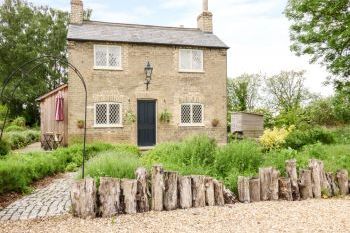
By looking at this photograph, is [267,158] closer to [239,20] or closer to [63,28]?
[239,20]

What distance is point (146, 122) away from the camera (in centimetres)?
1834

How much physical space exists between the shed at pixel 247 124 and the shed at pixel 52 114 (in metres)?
9.59

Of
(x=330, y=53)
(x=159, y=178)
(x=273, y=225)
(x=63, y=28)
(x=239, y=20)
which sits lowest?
(x=273, y=225)

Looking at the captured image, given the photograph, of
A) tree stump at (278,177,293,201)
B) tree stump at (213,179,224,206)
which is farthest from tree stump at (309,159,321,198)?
tree stump at (213,179,224,206)

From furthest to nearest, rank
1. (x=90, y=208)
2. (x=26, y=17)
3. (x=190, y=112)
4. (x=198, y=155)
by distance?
(x=26, y=17), (x=190, y=112), (x=198, y=155), (x=90, y=208)

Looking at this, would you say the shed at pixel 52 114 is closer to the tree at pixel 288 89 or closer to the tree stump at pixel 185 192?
the tree stump at pixel 185 192

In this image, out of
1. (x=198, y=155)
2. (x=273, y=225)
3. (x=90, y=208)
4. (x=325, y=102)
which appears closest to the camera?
(x=273, y=225)

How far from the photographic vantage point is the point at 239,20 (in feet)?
65.3

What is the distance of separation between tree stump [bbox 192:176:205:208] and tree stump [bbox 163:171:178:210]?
361mm

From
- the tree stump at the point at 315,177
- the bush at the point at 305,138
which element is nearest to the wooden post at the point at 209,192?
the tree stump at the point at 315,177

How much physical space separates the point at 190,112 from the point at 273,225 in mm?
13867

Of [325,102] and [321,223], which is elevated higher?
[325,102]

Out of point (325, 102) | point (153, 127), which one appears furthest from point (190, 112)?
point (325, 102)

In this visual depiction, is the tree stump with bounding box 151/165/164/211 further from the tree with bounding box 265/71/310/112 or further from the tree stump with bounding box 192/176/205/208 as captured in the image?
the tree with bounding box 265/71/310/112
